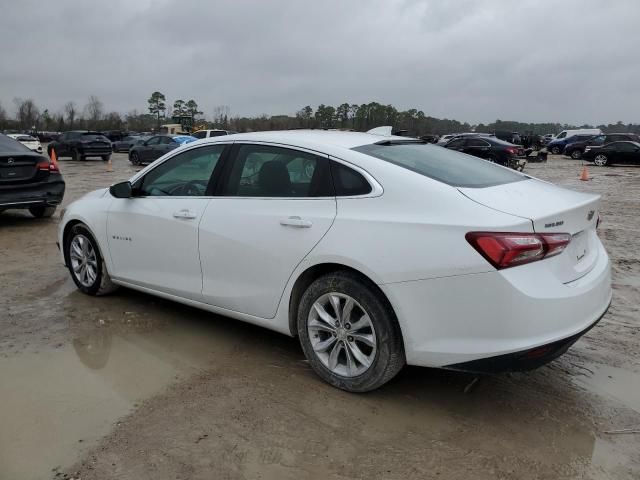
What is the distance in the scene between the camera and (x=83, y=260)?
525 cm

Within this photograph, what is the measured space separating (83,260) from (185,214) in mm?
1715

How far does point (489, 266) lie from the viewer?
2.78 m

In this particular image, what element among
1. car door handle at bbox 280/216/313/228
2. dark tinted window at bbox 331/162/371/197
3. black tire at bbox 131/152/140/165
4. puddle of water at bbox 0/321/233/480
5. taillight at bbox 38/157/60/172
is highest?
dark tinted window at bbox 331/162/371/197

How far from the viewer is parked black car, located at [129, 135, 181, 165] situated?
26.7 m

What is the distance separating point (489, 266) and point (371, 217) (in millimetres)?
731

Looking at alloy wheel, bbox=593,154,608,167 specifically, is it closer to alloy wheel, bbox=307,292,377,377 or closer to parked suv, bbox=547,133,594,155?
parked suv, bbox=547,133,594,155

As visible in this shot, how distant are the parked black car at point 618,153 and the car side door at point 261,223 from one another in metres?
29.2

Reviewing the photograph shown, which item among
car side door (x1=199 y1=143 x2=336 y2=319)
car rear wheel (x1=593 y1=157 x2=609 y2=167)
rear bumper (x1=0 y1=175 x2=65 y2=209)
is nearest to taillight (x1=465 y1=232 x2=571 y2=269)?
car side door (x1=199 y1=143 x2=336 y2=319)

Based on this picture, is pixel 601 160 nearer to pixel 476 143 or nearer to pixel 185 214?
pixel 476 143

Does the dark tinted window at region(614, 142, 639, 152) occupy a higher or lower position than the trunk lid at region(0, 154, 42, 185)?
lower

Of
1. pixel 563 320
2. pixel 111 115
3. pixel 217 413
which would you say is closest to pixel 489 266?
pixel 563 320

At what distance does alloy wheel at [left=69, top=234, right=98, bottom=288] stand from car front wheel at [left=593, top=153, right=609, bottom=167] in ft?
97.1

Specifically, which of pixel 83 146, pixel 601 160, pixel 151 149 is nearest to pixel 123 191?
pixel 151 149

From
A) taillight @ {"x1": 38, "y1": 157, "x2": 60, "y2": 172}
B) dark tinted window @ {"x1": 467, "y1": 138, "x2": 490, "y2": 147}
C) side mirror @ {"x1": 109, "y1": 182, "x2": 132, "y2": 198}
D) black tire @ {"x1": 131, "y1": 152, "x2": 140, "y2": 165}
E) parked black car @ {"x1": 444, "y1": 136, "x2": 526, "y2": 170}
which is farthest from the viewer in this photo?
black tire @ {"x1": 131, "y1": 152, "x2": 140, "y2": 165}
